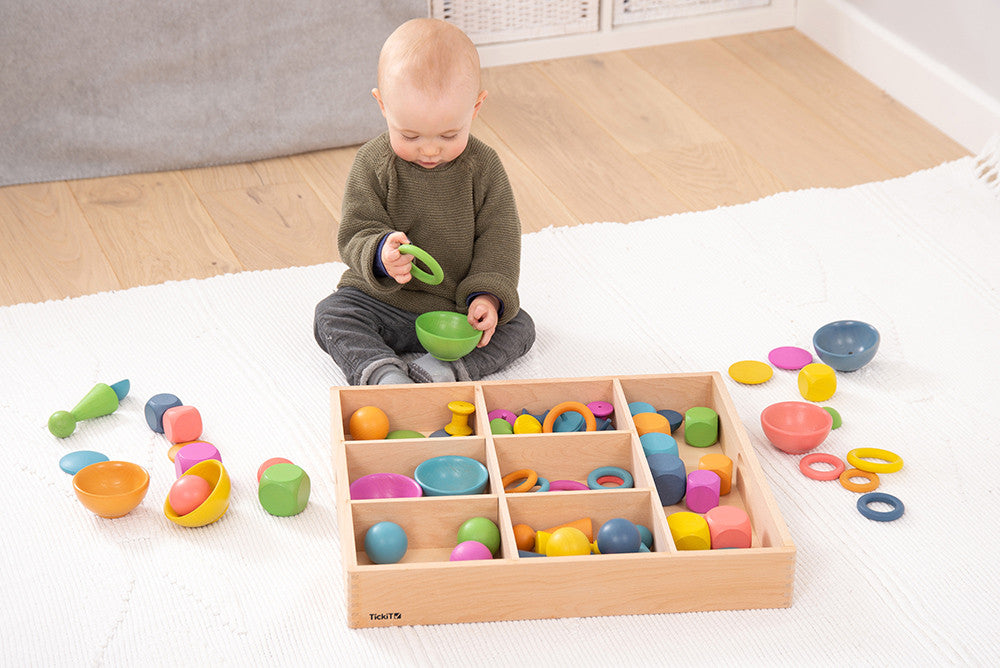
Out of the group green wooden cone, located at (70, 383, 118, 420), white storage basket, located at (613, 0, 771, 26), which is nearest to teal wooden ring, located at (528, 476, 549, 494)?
green wooden cone, located at (70, 383, 118, 420)

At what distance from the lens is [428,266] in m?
1.37

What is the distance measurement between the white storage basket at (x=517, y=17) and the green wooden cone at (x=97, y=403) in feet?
3.69

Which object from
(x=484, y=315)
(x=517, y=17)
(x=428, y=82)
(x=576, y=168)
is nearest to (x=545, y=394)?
(x=484, y=315)

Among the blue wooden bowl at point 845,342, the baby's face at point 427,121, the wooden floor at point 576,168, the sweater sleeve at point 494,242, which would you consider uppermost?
the baby's face at point 427,121

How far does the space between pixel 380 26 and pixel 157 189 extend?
0.47 meters

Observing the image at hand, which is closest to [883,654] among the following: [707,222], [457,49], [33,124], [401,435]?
[401,435]

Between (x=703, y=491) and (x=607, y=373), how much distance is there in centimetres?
29

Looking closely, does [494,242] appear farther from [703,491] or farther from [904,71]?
[904,71]

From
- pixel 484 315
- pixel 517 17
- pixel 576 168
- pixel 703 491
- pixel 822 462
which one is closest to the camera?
pixel 703 491

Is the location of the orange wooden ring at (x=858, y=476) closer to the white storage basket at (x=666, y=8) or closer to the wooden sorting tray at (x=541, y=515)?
the wooden sorting tray at (x=541, y=515)

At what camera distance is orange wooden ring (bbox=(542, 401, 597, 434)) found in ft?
3.98

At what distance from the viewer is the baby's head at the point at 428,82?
3.93ft

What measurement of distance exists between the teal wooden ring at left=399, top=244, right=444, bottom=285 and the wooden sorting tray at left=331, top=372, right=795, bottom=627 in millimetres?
131

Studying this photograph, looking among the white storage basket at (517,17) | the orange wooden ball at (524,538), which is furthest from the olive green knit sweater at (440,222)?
the white storage basket at (517,17)
